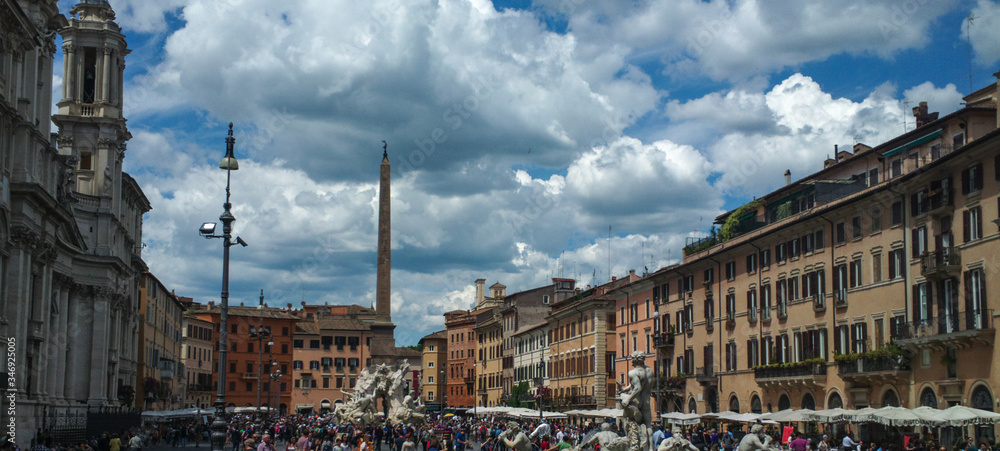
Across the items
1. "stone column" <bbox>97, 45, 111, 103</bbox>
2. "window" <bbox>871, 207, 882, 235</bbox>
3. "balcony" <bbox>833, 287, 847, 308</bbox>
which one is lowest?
"balcony" <bbox>833, 287, 847, 308</bbox>

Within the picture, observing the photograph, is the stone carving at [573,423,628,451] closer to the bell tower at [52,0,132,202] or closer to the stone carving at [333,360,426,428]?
the stone carving at [333,360,426,428]

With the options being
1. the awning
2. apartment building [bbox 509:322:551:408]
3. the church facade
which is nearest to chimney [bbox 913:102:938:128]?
the awning

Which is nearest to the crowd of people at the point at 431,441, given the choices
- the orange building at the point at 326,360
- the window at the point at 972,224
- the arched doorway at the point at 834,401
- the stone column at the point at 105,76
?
the arched doorway at the point at 834,401

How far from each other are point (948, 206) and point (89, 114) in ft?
128

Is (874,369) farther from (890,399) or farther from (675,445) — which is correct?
(675,445)

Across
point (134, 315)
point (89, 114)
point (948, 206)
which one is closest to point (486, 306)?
point (134, 315)

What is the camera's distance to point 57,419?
35719 mm

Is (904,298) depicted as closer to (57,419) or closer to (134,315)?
(57,419)

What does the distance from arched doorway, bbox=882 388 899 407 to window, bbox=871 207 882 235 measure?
19.4ft

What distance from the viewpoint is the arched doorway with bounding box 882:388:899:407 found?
121 ft

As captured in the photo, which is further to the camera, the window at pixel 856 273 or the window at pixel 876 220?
the window at pixel 856 273

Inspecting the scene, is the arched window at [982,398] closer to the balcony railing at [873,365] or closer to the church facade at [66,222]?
the balcony railing at [873,365]

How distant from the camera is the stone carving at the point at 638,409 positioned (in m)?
16.0

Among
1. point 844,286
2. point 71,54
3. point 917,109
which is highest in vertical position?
point 71,54
